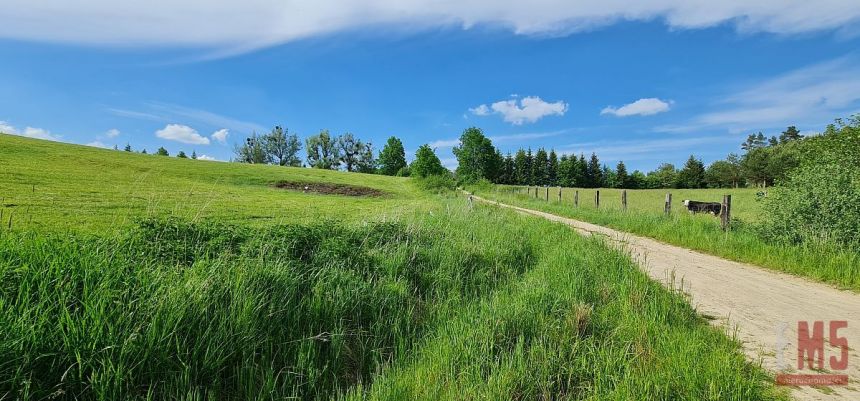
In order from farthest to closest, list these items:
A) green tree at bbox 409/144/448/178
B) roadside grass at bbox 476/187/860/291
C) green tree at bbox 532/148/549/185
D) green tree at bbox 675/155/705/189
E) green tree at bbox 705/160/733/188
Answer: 1. green tree at bbox 532/148/549/185
2. green tree at bbox 675/155/705/189
3. green tree at bbox 705/160/733/188
4. green tree at bbox 409/144/448/178
5. roadside grass at bbox 476/187/860/291

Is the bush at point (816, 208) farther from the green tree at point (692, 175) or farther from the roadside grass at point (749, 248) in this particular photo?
the green tree at point (692, 175)

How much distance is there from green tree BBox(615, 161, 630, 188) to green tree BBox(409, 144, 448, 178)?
70264 millimetres

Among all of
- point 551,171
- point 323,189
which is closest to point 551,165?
point 551,171

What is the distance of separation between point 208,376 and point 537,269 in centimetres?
529

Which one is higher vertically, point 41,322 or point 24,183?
point 24,183

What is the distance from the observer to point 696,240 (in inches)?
420

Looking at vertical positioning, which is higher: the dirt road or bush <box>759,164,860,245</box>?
bush <box>759,164,860,245</box>

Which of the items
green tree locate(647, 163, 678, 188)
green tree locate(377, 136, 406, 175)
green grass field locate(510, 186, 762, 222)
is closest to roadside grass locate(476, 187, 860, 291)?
green grass field locate(510, 186, 762, 222)

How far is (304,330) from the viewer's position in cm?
427

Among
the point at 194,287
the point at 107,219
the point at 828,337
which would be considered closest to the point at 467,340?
the point at 194,287

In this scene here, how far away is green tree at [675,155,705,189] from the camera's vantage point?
107500 mm

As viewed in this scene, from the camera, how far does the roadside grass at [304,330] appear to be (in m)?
2.95

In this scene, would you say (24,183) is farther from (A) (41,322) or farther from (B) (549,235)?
(B) (549,235)

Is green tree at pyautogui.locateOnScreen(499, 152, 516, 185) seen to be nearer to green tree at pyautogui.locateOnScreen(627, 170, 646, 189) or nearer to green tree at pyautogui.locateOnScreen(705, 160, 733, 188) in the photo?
green tree at pyautogui.locateOnScreen(627, 170, 646, 189)
